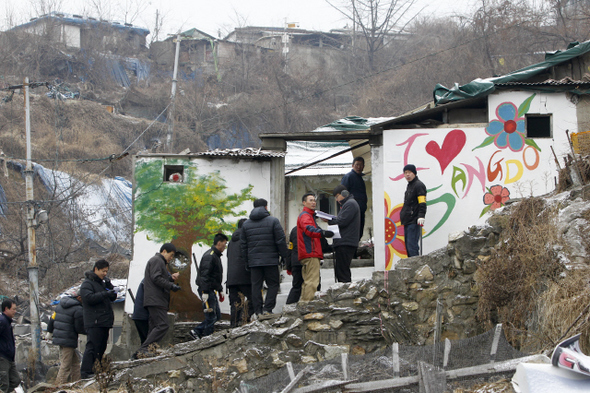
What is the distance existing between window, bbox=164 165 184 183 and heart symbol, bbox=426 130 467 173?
5161mm

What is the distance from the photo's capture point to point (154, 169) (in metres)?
12.8

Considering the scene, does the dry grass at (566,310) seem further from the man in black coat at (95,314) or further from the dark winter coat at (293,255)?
the man in black coat at (95,314)

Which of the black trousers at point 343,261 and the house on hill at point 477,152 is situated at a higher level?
the house on hill at point 477,152

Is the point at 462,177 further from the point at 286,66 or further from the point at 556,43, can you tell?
the point at 286,66

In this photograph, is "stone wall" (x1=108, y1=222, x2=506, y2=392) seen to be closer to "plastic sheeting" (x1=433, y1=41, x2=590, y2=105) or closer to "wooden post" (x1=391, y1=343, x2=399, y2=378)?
"wooden post" (x1=391, y1=343, x2=399, y2=378)

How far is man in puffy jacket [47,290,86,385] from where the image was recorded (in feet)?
29.9

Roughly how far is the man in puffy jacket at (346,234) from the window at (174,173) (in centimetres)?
493

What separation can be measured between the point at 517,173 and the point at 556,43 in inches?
688

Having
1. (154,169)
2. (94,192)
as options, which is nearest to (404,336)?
(154,169)

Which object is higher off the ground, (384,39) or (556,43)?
(384,39)

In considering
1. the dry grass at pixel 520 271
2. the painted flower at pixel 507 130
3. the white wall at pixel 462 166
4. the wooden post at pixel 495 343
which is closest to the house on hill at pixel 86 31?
the white wall at pixel 462 166

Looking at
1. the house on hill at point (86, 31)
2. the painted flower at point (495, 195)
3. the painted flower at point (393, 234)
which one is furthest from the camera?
the house on hill at point (86, 31)

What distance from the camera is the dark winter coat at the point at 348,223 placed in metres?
8.83

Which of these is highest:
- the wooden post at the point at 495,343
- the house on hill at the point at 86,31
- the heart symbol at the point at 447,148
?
the house on hill at the point at 86,31
